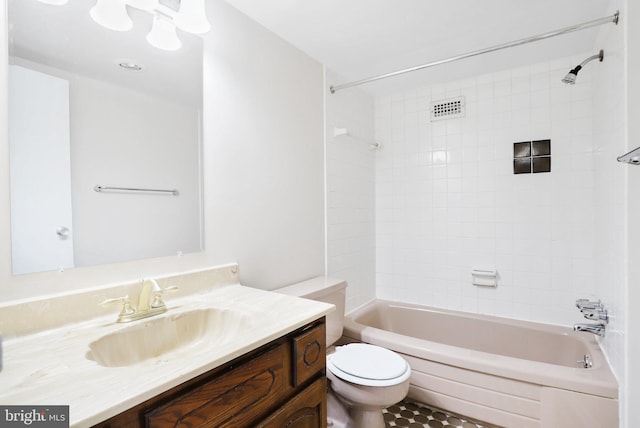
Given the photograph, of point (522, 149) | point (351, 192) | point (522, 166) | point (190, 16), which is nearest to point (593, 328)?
point (522, 166)

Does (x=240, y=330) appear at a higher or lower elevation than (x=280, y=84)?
lower

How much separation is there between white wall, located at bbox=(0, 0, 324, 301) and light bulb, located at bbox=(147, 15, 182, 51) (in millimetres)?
176

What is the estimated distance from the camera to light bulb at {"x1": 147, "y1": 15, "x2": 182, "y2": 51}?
126 centimetres

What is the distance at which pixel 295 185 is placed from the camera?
2008mm

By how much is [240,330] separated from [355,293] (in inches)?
66.0

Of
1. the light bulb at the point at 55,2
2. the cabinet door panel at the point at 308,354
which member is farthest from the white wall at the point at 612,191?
the light bulb at the point at 55,2

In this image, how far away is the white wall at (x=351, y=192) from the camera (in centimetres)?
235

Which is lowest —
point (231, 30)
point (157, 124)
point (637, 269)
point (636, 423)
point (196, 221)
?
point (636, 423)

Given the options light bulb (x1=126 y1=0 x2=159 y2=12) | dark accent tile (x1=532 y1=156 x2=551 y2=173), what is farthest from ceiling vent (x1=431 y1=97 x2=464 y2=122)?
light bulb (x1=126 y1=0 x2=159 y2=12)

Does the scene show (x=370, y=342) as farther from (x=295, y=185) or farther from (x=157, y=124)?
(x=157, y=124)

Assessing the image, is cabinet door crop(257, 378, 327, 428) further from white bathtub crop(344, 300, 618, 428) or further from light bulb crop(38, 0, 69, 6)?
light bulb crop(38, 0, 69, 6)

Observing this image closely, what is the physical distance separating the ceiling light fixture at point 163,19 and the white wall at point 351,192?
3.79ft

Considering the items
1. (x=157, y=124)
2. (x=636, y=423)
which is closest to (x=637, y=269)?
(x=636, y=423)

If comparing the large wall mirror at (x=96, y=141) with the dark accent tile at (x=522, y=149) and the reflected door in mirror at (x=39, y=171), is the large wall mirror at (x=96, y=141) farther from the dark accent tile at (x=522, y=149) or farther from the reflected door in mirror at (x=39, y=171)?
the dark accent tile at (x=522, y=149)
